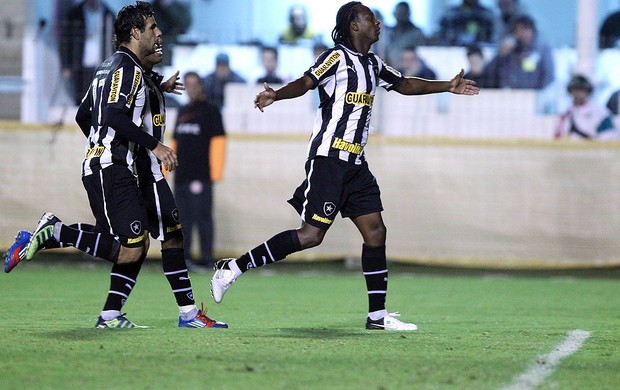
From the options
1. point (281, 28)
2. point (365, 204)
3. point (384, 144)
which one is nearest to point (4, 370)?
point (365, 204)

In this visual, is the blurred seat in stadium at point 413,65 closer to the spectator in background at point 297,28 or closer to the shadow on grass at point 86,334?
the spectator in background at point 297,28

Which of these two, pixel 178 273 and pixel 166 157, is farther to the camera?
pixel 178 273

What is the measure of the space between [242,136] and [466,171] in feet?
9.10

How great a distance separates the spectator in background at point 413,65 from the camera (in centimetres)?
1427

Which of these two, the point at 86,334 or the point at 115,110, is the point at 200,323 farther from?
the point at 115,110

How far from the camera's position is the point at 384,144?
14125 mm

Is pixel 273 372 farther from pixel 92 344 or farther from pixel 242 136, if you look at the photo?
pixel 242 136

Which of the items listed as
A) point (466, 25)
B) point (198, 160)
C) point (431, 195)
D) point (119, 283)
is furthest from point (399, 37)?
point (119, 283)

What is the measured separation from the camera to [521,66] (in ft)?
47.8

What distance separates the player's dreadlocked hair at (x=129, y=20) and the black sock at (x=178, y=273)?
1.35m

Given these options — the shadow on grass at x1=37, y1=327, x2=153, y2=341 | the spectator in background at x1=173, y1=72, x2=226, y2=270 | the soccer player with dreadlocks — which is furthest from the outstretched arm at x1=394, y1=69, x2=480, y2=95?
the spectator in background at x1=173, y1=72, x2=226, y2=270

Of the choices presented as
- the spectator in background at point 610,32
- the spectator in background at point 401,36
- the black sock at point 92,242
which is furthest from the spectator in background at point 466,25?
the black sock at point 92,242

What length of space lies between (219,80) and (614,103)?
480 centimetres

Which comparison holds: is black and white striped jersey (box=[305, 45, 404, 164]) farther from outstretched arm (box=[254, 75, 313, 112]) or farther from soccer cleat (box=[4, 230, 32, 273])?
soccer cleat (box=[4, 230, 32, 273])
